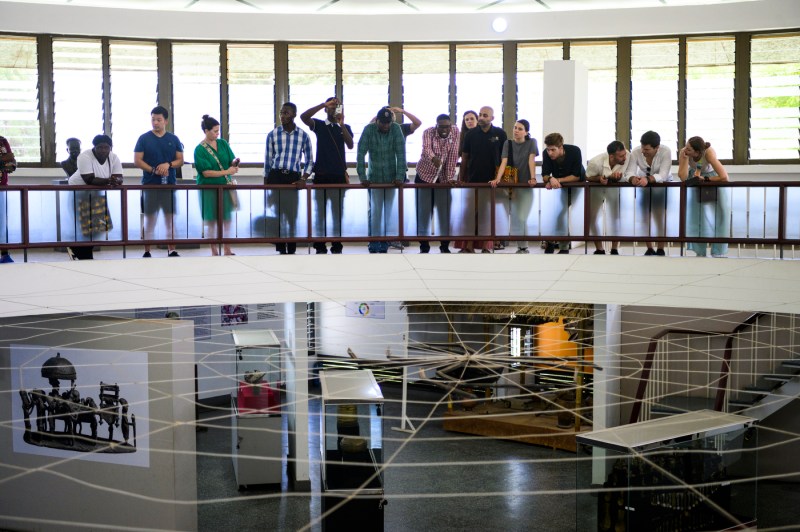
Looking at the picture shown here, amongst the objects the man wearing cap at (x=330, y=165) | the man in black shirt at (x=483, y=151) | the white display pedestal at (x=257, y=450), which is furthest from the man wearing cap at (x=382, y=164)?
the white display pedestal at (x=257, y=450)

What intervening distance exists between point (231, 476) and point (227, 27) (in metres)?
8.74

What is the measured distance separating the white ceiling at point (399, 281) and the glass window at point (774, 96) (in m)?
7.69

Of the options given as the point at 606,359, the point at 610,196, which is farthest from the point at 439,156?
the point at 606,359

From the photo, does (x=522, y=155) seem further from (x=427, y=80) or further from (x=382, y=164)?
(x=427, y=80)

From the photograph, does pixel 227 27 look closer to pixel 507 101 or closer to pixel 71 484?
pixel 507 101

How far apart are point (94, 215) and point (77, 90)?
797cm

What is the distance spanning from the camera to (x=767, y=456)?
53.7 feet

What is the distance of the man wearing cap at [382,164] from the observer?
12930 mm

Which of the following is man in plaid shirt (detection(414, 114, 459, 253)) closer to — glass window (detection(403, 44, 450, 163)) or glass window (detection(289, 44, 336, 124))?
glass window (detection(403, 44, 450, 163))

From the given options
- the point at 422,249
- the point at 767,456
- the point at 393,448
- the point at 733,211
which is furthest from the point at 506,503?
the point at 733,211

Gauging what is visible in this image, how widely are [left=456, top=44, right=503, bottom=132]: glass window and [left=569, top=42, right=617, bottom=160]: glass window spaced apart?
154 centimetres

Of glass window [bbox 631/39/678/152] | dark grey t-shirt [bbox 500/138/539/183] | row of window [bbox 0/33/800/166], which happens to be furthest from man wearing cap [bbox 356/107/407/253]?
glass window [bbox 631/39/678/152]

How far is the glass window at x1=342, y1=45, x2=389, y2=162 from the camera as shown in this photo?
19938 mm

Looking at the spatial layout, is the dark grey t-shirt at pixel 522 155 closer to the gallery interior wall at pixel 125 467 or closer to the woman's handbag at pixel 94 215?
the gallery interior wall at pixel 125 467
